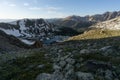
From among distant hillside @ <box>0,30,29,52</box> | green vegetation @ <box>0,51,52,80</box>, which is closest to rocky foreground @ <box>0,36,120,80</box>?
green vegetation @ <box>0,51,52,80</box>

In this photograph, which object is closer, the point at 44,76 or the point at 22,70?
the point at 44,76

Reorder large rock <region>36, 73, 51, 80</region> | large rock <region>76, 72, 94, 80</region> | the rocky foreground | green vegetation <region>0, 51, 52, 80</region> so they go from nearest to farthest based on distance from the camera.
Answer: large rock <region>76, 72, 94, 80</region>
the rocky foreground
large rock <region>36, 73, 51, 80</region>
green vegetation <region>0, 51, 52, 80</region>

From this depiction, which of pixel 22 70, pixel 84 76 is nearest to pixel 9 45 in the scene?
pixel 22 70

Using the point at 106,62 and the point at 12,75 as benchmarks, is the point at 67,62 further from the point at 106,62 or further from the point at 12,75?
the point at 12,75

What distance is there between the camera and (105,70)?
47.1 feet

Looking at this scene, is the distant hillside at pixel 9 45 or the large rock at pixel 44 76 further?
the distant hillside at pixel 9 45

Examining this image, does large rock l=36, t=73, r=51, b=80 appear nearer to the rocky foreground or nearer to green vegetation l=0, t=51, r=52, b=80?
the rocky foreground

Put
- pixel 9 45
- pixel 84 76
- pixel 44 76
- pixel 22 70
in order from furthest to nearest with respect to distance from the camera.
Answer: pixel 9 45 → pixel 22 70 → pixel 44 76 → pixel 84 76

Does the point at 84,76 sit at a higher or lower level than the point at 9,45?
higher

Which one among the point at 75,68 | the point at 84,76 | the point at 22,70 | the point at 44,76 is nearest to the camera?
the point at 84,76

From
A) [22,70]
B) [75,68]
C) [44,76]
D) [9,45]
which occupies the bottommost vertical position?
[9,45]

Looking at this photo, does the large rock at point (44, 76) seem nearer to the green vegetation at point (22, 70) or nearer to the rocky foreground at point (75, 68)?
the rocky foreground at point (75, 68)

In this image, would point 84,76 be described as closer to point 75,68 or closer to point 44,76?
point 75,68

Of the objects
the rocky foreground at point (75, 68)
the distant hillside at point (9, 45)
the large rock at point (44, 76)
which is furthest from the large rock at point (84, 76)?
the distant hillside at point (9, 45)
